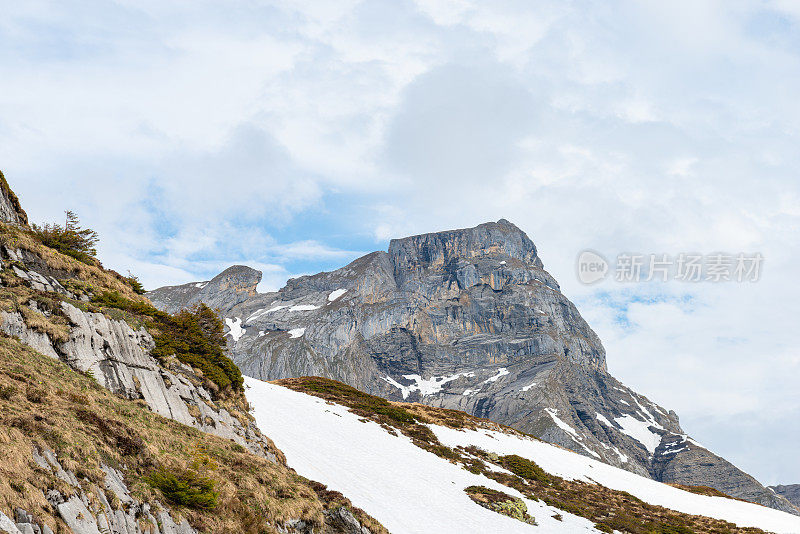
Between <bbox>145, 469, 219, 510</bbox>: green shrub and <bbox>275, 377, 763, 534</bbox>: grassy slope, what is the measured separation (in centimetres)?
2611

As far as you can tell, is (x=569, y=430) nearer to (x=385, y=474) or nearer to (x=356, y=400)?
(x=356, y=400)

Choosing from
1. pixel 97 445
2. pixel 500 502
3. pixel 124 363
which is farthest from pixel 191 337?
pixel 500 502

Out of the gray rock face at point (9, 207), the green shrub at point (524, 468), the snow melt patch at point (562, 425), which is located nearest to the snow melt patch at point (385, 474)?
the green shrub at point (524, 468)

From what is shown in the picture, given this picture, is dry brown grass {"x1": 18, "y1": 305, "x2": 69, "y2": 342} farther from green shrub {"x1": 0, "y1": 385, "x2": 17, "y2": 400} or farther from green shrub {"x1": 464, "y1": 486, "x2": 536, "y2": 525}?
green shrub {"x1": 464, "y1": 486, "x2": 536, "y2": 525}

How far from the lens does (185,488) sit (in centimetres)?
1221

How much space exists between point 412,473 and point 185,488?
20.8 m

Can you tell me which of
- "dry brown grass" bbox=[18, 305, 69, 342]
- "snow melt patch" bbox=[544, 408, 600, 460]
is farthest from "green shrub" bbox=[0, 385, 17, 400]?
"snow melt patch" bbox=[544, 408, 600, 460]

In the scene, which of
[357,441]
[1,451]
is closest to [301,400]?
[357,441]

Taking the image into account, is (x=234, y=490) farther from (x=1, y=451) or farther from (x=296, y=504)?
(x=1, y=451)

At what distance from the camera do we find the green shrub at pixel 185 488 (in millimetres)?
12047

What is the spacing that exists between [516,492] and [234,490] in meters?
24.1

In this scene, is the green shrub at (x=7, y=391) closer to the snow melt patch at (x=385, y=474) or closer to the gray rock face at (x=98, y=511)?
the gray rock face at (x=98, y=511)

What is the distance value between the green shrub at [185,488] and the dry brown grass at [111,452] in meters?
0.23

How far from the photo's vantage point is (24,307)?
16.5 meters
